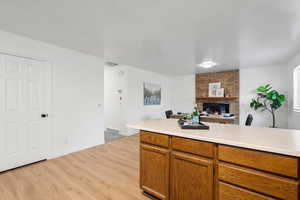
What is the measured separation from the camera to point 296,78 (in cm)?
410

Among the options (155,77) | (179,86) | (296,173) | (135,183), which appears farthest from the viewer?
(179,86)

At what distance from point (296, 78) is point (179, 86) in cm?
434

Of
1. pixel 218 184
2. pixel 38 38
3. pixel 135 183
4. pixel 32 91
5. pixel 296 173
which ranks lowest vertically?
pixel 135 183

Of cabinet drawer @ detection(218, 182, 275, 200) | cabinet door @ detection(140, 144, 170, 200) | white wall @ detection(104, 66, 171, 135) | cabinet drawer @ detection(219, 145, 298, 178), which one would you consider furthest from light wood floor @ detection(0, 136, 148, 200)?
white wall @ detection(104, 66, 171, 135)

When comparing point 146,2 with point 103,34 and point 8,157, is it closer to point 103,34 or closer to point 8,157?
point 103,34

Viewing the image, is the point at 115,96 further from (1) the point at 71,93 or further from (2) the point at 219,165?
(2) the point at 219,165

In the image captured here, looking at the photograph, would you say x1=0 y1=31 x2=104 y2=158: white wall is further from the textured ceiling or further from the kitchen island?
the kitchen island

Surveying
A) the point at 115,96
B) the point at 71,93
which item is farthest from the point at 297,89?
the point at 71,93

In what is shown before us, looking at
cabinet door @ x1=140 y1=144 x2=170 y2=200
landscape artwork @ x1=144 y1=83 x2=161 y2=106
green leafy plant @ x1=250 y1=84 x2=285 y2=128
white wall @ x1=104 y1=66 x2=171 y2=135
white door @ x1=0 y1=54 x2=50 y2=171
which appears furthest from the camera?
landscape artwork @ x1=144 y1=83 x2=161 y2=106

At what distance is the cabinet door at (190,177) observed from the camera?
1363mm

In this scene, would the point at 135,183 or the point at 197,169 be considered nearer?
the point at 197,169

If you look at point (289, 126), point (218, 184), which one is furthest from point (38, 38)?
point (289, 126)

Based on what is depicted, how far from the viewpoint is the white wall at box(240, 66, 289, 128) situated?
5000 millimetres

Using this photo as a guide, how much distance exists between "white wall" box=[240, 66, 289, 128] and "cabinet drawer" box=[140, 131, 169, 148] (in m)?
5.41
